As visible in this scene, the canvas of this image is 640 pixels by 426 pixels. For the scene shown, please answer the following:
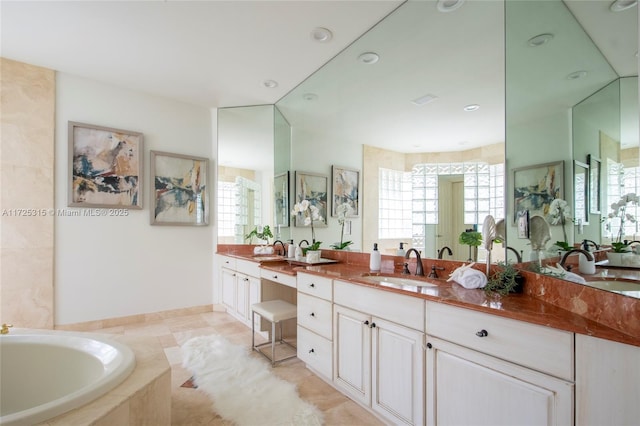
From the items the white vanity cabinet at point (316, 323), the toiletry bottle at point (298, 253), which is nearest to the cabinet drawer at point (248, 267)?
the toiletry bottle at point (298, 253)

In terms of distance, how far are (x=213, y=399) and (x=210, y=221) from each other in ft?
8.06

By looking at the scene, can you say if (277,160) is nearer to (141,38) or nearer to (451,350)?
(141,38)

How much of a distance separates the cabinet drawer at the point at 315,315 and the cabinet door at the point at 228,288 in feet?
4.79

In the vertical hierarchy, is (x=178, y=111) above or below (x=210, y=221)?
above

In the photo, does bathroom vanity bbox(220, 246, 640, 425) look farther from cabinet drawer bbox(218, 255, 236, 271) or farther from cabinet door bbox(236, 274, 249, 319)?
cabinet drawer bbox(218, 255, 236, 271)

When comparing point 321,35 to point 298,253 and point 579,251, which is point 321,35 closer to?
point 298,253

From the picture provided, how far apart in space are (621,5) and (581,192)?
63 cm

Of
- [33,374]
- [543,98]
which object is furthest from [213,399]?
[543,98]

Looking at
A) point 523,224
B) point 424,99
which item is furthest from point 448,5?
point 523,224

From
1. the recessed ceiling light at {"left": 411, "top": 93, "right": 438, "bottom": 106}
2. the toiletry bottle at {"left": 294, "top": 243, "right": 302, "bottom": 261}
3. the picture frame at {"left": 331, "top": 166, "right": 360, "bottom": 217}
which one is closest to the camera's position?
the recessed ceiling light at {"left": 411, "top": 93, "right": 438, "bottom": 106}

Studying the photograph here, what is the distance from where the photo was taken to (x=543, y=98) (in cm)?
146

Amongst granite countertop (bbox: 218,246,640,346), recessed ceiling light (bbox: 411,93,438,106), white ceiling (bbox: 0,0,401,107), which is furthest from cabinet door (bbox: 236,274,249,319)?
recessed ceiling light (bbox: 411,93,438,106)

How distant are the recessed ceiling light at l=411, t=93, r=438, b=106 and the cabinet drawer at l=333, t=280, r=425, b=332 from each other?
139 centimetres

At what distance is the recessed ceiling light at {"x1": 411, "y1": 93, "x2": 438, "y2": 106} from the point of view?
215 cm
